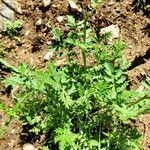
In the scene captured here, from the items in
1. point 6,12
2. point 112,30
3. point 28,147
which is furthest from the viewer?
point 6,12

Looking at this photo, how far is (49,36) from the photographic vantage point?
15.3 ft

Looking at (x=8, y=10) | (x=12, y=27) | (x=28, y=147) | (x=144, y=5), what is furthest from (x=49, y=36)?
(x=28, y=147)

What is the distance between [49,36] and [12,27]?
482 millimetres

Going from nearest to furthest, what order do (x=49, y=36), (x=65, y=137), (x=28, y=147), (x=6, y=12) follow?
(x=65, y=137) → (x=28, y=147) → (x=49, y=36) → (x=6, y=12)

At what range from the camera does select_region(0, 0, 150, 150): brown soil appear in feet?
14.0

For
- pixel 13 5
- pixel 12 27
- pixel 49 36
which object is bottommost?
pixel 49 36

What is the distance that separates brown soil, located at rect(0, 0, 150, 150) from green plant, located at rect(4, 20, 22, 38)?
0.21 feet

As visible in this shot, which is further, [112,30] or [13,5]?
[13,5]

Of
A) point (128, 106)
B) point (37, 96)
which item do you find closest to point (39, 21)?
point (37, 96)

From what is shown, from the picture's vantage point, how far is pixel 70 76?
3.79m

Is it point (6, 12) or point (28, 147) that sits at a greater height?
point (6, 12)

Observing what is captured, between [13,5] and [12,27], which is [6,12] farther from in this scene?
[12,27]

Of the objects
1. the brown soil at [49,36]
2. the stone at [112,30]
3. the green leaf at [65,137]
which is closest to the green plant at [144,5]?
the brown soil at [49,36]

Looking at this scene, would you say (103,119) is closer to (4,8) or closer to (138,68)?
(138,68)
